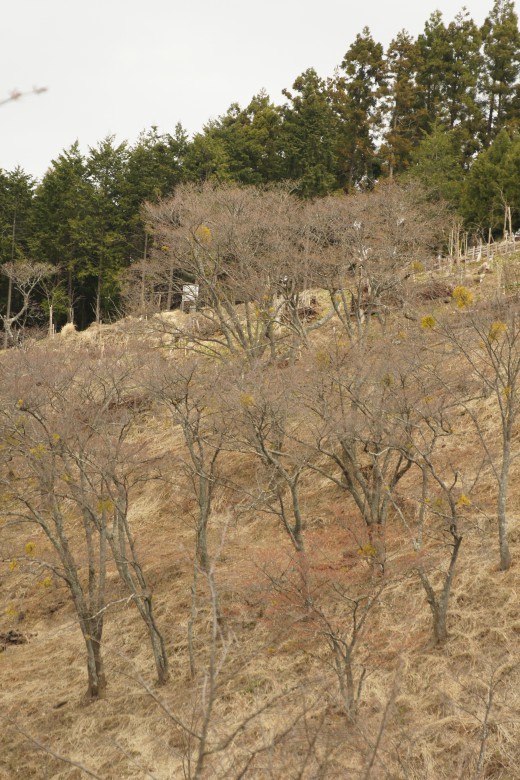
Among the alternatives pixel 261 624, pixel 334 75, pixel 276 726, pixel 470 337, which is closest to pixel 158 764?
pixel 276 726

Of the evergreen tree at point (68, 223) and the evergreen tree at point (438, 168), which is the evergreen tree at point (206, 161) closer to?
the evergreen tree at point (68, 223)

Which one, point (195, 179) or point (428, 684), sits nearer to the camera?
point (428, 684)

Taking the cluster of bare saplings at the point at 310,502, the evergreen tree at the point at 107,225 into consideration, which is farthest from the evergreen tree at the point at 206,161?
the cluster of bare saplings at the point at 310,502

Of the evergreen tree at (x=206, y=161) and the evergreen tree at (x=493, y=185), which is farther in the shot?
the evergreen tree at (x=206, y=161)

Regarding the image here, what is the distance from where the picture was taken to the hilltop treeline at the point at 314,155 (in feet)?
80.5

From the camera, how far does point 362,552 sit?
27.6 feet

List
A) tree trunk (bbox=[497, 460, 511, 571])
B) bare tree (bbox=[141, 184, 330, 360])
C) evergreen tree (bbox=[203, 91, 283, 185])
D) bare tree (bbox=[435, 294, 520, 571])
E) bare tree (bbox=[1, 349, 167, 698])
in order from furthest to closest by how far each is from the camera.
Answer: evergreen tree (bbox=[203, 91, 283, 185]) → bare tree (bbox=[141, 184, 330, 360]) → bare tree (bbox=[1, 349, 167, 698]) → tree trunk (bbox=[497, 460, 511, 571]) → bare tree (bbox=[435, 294, 520, 571])

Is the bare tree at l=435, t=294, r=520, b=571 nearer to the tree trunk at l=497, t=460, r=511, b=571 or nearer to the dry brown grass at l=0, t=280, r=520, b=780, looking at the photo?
the tree trunk at l=497, t=460, r=511, b=571

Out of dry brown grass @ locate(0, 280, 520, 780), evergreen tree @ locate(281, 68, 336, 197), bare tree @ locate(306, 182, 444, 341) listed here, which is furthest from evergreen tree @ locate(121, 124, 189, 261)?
dry brown grass @ locate(0, 280, 520, 780)

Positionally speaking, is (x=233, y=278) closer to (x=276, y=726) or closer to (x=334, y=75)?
(x=276, y=726)

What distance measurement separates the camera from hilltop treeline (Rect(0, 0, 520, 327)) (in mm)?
24547

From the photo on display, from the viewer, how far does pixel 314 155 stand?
26219 millimetres

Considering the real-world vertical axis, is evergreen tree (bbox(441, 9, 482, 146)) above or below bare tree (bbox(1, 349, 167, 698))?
above

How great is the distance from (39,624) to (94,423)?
5.03m
